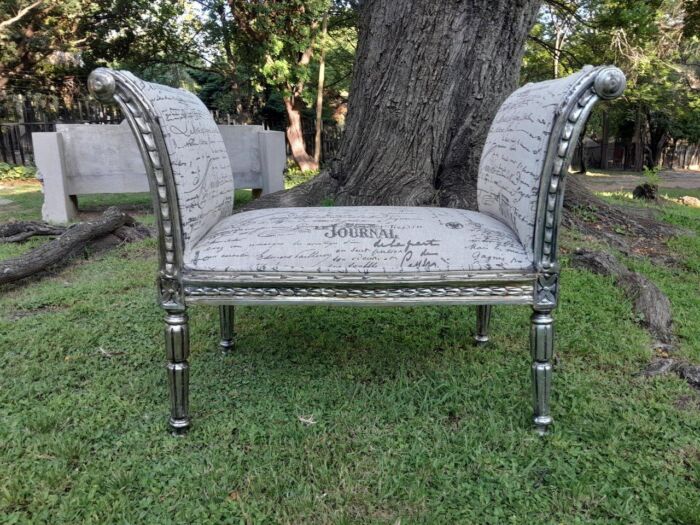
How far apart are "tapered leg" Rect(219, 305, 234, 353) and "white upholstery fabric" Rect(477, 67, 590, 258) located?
1197 millimetres

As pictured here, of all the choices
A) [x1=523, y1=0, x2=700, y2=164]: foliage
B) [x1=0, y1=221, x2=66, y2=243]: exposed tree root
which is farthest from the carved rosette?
[x1=523, y1=0, x2=700, y2=164]: foliage

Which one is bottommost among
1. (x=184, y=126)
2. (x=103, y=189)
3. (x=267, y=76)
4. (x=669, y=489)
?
(x=669, y=489)

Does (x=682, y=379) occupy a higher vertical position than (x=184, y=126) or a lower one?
lower

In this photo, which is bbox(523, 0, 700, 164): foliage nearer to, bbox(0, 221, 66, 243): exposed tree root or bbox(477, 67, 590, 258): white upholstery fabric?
bbox(477, 67, 590, 258): white upholstery fabric

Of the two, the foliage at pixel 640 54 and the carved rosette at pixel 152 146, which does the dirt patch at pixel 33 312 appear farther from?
the foliage at pixel 640 54

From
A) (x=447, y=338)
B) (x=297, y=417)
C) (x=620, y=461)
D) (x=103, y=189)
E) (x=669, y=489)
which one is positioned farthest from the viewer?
(x=103, y=189)

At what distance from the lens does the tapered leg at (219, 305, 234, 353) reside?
2.33m

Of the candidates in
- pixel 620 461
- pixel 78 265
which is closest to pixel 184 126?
pixel 620 461

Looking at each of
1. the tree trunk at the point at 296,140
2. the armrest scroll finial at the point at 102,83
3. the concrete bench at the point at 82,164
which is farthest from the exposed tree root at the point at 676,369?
the tree trunk at the point at 296,140

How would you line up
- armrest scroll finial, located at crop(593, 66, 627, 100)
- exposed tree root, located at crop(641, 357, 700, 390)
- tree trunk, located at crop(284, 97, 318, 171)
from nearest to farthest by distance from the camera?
armrest scroll finial, located at crop(593, 66, 627, 100)
exposed tree root, located at crop(641, 357, 700, 390)
tree trunk, located at crop(284, 97, 318, 171)

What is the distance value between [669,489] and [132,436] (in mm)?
1650

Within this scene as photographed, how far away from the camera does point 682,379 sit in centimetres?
209

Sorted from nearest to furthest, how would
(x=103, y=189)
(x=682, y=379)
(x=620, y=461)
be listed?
(x=620, y=461)
(x=682, y=379)
(x=103, y=189)

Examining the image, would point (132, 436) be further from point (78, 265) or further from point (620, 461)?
point (78, 265)
